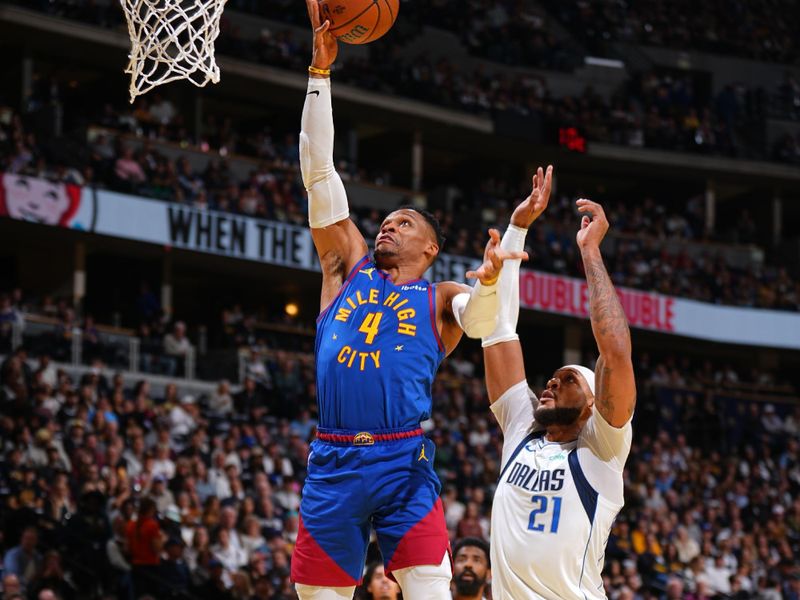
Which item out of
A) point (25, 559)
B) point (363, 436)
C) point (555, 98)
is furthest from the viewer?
point (555, 98)

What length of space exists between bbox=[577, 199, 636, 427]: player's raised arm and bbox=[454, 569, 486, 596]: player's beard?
1.79 meters

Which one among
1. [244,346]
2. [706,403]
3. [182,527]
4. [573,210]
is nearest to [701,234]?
[573,210]

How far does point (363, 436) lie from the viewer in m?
5.16

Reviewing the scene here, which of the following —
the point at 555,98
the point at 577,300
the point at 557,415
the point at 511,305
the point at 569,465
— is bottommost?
the point at 569,465

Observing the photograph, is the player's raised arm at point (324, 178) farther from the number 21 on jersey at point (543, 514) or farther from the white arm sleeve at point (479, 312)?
the number 21 on jersey at point (543, 514)

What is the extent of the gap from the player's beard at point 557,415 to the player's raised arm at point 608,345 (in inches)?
10.6

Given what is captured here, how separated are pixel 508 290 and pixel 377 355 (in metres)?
0.62

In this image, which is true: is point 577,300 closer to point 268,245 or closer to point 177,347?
point 268,245

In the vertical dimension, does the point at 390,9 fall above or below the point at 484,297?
above

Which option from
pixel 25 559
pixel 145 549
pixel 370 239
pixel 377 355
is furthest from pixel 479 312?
pixel 370 239

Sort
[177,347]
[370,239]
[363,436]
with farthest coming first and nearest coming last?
[370,239], [177,347], [363,436]

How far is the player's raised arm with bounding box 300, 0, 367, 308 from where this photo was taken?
18.1ft

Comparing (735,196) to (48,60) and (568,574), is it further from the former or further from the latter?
(568,574)

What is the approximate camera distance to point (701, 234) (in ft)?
106
